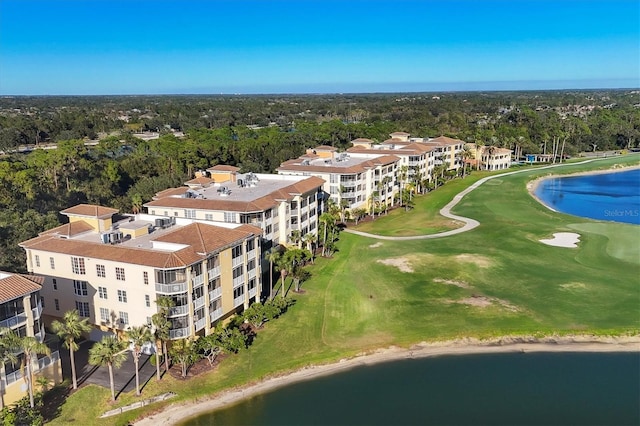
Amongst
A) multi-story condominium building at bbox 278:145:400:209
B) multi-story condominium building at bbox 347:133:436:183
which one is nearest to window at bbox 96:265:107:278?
multi-story condominium building at bbox 278:145:400:209

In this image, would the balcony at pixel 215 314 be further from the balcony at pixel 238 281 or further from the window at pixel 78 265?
the window at pixel 78 265

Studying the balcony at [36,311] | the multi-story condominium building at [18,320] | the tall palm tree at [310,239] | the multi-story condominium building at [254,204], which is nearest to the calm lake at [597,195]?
the tall palm tree at [310,239]

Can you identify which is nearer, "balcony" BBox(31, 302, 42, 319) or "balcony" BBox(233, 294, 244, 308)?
"balcony" BBox(31, 302, 42, 319)

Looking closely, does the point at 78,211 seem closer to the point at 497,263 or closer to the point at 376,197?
the point at 497,263

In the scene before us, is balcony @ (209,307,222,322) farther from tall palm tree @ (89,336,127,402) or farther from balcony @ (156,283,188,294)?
tall palm tree @ (89,336,127,402)

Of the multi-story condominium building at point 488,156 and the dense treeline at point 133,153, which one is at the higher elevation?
the dense treeline at point 133,153

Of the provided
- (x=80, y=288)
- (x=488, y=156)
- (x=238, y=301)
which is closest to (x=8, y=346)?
(x=80, y=288)

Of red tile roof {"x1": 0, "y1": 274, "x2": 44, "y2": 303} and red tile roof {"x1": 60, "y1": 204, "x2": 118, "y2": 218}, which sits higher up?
red tile roof {"x1": 60, "y1": 204, "x2": 118, "y2": 218}
